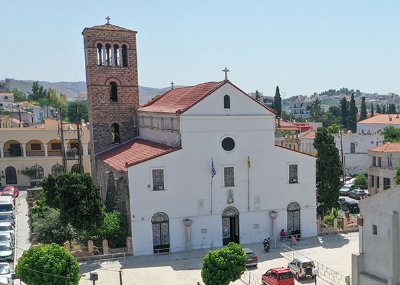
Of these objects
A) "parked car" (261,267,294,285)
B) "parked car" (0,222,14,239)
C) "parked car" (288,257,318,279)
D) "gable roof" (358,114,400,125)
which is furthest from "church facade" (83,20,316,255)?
"gable roof" (358,114,400,125)

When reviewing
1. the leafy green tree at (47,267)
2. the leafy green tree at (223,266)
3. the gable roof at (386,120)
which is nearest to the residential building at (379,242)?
the leafy green tree at (223,266)

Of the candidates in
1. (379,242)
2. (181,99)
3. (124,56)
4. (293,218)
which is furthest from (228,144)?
(124,56)

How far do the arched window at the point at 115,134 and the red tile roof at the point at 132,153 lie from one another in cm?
132

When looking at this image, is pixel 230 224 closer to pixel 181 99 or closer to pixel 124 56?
pixel 181 99

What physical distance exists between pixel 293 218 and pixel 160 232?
384 inches

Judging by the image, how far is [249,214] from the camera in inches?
1328

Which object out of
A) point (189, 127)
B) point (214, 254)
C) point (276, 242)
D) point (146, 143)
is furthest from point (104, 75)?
point (214, 254)

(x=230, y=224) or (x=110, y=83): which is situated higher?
(x=110, y=83)

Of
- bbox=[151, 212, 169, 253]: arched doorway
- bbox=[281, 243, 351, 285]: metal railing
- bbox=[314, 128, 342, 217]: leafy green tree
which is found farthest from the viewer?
bbox=[314, 128, 342, 217]: leafy green tree

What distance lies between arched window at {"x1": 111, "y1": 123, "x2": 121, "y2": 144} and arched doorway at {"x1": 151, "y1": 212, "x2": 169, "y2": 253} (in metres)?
14.2

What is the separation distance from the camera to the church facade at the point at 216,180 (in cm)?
3194

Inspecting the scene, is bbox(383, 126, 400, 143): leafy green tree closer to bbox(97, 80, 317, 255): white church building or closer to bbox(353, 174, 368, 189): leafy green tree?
bbox(353, 174, 368, 189): leafy green tree

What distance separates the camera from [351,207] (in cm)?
4722

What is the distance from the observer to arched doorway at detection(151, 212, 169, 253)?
32062mm
